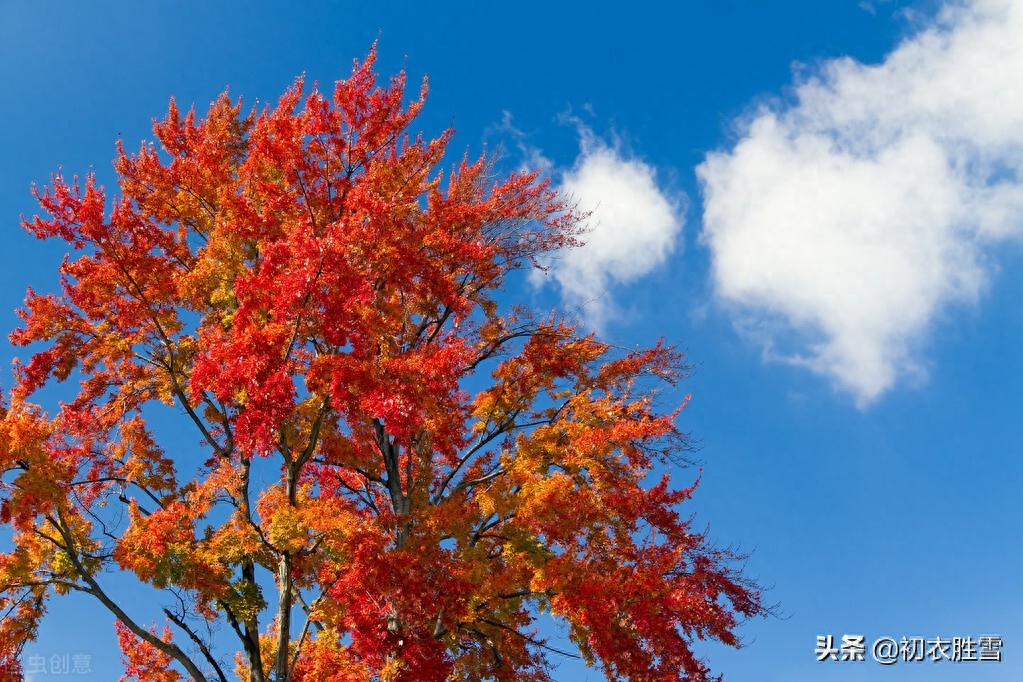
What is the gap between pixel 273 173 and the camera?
48.9 ft

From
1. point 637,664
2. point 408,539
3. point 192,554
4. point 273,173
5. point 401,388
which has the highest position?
point 273,173

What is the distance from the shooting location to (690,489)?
14492mm

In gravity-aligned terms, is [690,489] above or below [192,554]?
above

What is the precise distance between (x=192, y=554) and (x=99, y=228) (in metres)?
5.77

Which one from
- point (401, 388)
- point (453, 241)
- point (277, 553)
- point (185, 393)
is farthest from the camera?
point (453, 241)

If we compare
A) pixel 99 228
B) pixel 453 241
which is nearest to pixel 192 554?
pixel 99 228

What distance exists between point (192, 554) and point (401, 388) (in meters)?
4.10

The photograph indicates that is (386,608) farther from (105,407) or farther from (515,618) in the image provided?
(105,407)

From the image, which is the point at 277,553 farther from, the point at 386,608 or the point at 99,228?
the point at 99,228

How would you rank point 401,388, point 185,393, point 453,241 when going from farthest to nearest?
point 453,241 → point 185,393 → point 401,388

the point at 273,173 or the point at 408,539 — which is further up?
the point at 273,173

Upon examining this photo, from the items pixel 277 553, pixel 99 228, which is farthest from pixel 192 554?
pixel 99 228

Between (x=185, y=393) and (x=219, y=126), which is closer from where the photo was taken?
(x=185, y=393)

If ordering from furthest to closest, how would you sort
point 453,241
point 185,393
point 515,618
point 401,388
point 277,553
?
point 453,241, point 515,618, point 185,393, point 277,553, point 401,388
